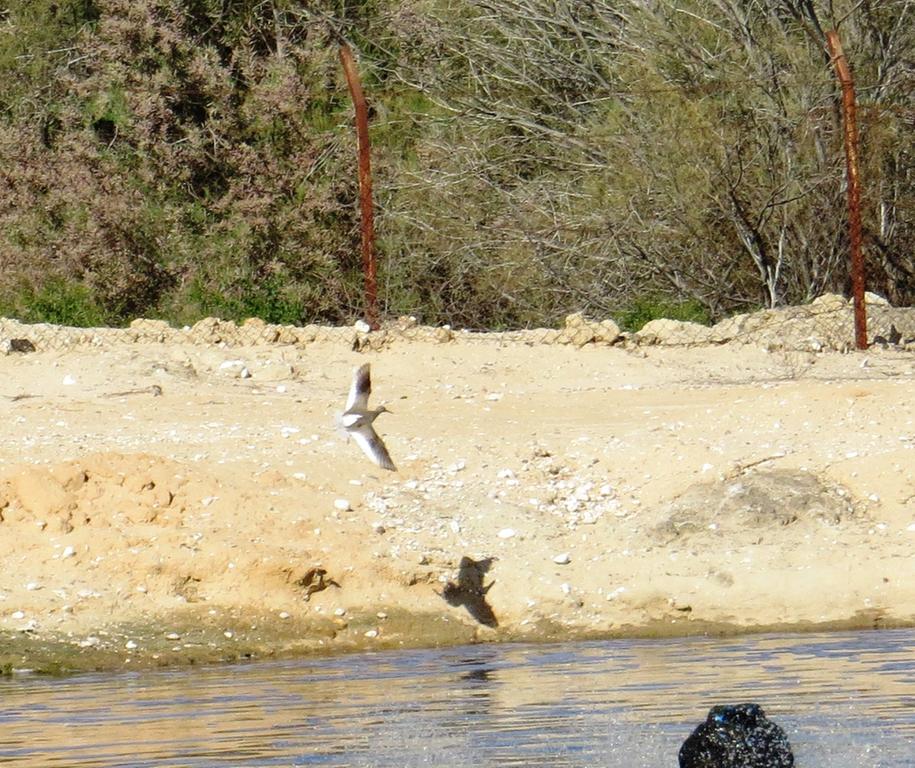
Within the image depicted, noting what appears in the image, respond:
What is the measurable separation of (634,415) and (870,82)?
5.21 m

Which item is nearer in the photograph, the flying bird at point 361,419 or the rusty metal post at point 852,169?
the flying bird at point 361,419

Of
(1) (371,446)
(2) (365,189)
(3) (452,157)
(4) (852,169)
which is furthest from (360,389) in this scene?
Answer: (3) (452,157)

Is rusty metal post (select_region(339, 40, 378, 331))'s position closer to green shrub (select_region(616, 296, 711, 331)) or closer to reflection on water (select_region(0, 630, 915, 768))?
green shrub (select_region(616, 296, 711, 331))

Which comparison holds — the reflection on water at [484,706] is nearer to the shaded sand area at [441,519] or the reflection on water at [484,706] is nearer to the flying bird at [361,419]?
the shaded sand area at [441,519]

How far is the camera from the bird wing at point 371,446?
8.31 m

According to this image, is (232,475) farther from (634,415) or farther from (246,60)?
(246,60)

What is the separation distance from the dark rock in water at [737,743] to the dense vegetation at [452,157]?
310 inches

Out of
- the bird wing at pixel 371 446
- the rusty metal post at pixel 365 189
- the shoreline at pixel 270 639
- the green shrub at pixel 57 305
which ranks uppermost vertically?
the rusty metal post at pixel 365 189

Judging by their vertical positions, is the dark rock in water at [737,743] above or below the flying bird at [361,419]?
below

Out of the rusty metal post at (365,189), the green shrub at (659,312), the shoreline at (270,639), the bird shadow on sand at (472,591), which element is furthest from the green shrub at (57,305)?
the bird shadow on sand at (472,591)

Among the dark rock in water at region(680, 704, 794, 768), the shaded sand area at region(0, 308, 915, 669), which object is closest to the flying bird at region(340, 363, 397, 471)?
the shaded sand area at region(0, 308, 915, 669)

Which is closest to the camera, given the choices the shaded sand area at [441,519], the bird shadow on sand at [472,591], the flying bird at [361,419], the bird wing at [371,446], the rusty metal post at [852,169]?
the bird wing at [371,446]

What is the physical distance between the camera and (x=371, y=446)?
851 centimetres

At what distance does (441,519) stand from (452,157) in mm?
6500
